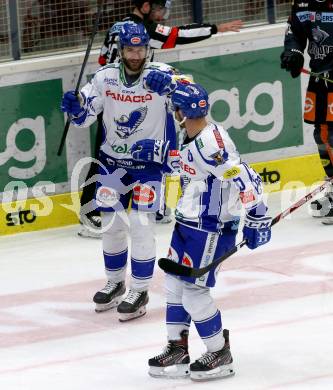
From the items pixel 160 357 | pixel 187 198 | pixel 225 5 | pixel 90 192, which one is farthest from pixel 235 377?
pixel 225 5

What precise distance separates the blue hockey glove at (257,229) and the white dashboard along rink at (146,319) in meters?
0.65

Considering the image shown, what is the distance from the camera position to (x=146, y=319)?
7918 millimetres

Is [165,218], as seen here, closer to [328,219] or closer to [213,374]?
[328,219]

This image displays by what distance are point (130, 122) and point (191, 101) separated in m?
1.37

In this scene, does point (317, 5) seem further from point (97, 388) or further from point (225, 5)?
point (97, 388)

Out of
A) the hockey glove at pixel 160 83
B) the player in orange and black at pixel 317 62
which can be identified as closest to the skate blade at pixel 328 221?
the player in orange and black at pixel 317 62

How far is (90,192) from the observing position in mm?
10039

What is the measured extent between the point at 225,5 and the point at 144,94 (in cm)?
317

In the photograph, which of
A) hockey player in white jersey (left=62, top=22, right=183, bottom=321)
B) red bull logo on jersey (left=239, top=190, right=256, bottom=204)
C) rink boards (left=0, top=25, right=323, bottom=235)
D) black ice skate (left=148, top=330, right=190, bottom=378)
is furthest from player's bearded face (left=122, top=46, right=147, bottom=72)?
rink boards (left=0, top=25, right=323, bottom=235)

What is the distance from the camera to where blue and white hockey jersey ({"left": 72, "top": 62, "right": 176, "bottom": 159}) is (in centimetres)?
794

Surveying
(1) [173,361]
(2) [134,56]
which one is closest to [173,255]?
(1) [173,361]

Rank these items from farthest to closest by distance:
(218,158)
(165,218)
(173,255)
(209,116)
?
(209,116) < (165,218) < (173,255) < (218,158)

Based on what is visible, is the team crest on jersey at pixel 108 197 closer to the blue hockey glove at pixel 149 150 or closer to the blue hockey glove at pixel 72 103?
the blue hockey glove at pixel 149 150

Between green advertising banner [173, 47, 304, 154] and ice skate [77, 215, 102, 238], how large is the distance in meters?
1.38
